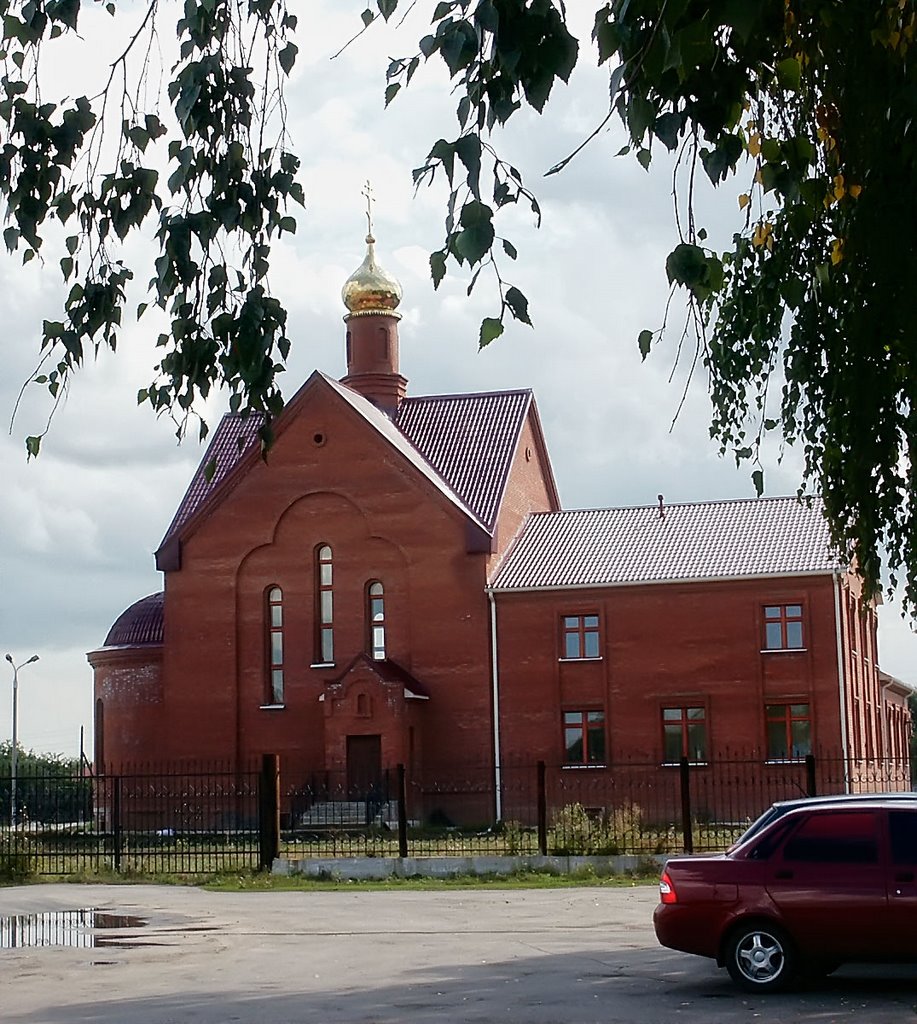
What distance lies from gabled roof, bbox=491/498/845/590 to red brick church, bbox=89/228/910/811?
0.08 metres

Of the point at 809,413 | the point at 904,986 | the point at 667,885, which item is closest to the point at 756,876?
the point at 667,885

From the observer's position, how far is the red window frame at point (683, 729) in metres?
37.5

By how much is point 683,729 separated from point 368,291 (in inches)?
664

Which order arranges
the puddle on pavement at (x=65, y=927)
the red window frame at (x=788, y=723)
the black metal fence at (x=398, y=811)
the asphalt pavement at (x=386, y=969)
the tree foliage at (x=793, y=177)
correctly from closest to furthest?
1. the tree foliage at (x=793, y=177)
2. the asphalt pavement at (x=386, y=969)
3. the puddle on pavement at (x=65, y=927)
4. the black metal fence at (x=398, y=811)
5. the red window frame at (x=788, y=723)

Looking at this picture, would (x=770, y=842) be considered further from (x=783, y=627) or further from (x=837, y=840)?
(x=783, y=627)

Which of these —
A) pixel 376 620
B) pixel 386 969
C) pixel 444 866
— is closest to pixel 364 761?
pixel 376 620

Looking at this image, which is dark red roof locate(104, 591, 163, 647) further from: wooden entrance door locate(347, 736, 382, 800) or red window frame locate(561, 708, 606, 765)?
red window frame locate(561, 708, 606, 765)

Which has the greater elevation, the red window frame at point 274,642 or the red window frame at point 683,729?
the red window frame at point 274,642

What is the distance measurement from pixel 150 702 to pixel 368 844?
54.8 feet

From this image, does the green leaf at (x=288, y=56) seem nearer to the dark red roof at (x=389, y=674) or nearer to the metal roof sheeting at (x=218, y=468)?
the dark red roof at (x=389, y=674)

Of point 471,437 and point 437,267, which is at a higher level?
point 471,437

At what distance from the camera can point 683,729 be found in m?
37.8

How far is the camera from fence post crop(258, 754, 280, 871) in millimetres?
23156

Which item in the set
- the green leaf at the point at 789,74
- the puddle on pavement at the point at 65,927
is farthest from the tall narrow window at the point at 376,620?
the green leaf at the point at 789,74
